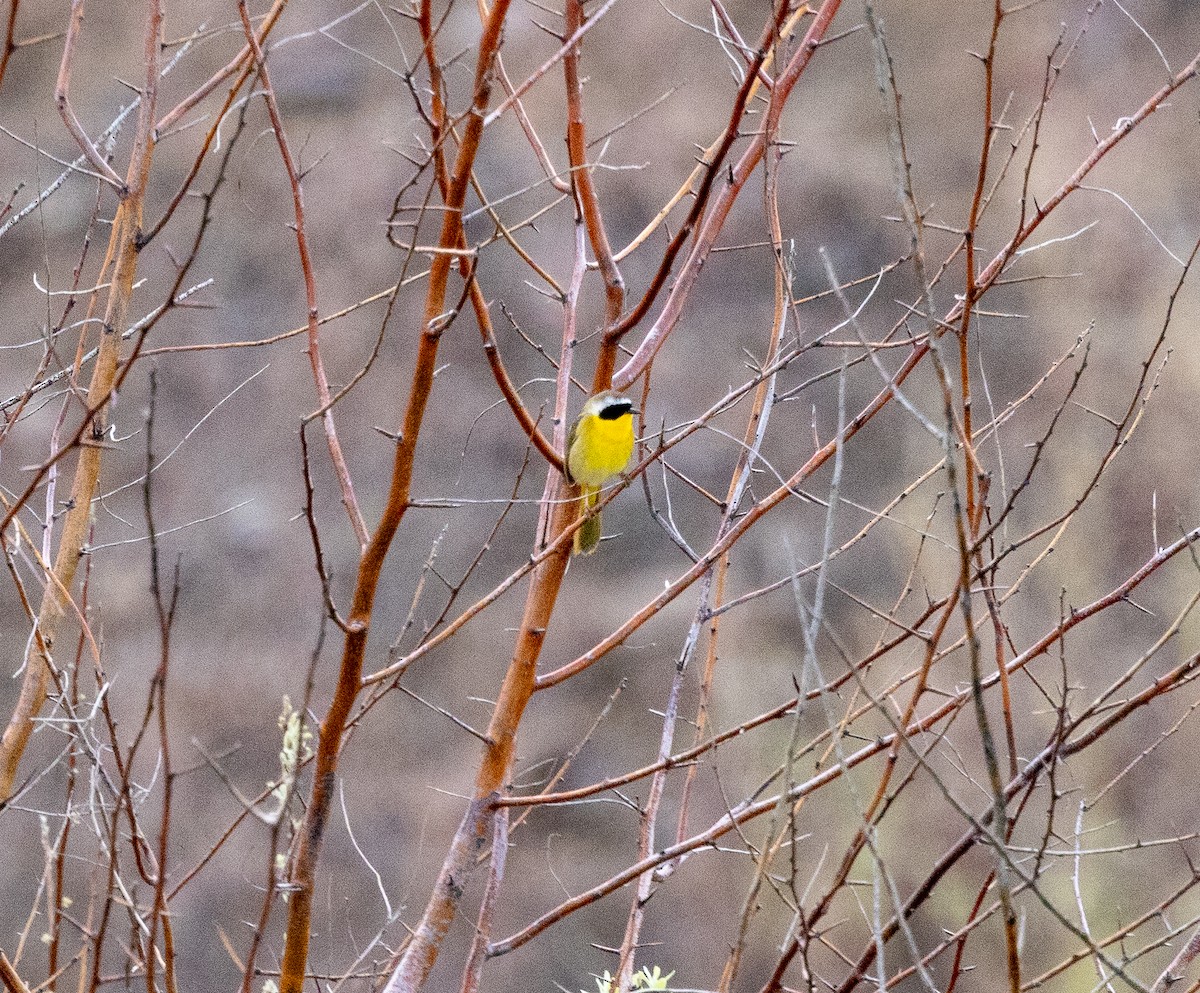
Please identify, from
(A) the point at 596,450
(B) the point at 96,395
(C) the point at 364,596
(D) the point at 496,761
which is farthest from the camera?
(A) the point at 596,450

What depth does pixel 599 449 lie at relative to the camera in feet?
10.5

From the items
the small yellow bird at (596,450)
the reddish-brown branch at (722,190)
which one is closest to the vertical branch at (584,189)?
the reddish-brown branch at (722,190)

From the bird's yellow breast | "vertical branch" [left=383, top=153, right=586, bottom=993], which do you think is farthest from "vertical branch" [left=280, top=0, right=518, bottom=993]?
the bird's yellow breast

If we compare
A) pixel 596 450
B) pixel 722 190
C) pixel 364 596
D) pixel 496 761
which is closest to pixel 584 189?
pixel 722 190

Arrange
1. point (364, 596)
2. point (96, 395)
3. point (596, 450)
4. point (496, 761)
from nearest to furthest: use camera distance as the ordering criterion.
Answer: point (364, 596) → point (96, 395) → point (496, 761) → point (596, 450)

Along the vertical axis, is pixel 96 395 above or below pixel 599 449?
below

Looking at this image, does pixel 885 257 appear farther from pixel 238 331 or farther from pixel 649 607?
pixel 649 607

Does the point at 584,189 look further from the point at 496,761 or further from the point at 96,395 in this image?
the point at 496,761

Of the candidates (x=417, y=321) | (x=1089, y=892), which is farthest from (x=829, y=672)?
(x=417, y=321)

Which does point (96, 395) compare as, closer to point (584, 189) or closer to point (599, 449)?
point (584, 189)

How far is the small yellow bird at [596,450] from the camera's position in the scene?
3.02 m

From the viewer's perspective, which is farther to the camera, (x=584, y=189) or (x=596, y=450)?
(x=596, y=450)

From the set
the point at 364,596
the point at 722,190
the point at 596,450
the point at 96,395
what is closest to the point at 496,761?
the point at 364,596

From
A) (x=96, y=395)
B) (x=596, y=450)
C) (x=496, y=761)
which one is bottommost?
(x=496, y=761)
